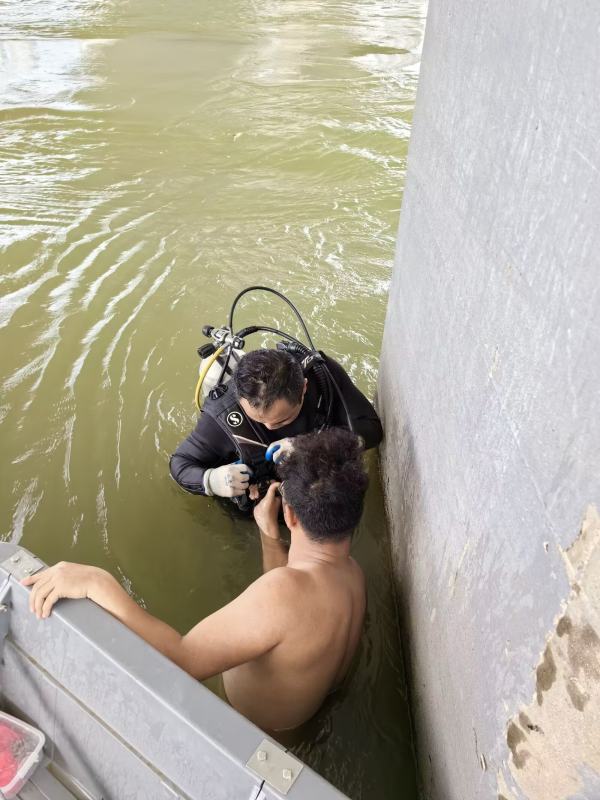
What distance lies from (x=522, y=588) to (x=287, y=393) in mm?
1312

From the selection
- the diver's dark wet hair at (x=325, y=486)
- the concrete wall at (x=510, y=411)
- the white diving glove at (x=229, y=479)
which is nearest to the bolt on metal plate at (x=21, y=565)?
the diver's dark wet hair at (x=325, y=486)

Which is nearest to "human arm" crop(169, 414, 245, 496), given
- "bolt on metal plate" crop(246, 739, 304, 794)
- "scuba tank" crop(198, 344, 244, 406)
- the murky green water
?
"scuba tank" crop(198, 344, 244, 406)

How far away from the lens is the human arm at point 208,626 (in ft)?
5.38

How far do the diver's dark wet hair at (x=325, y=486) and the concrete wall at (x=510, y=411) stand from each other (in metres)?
0.25

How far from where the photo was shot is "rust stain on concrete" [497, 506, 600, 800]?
95 cm

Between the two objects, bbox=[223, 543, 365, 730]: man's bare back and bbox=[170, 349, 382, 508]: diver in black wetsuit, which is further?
bbox=[170, 349, 382, 508]: diver in black wetsuit

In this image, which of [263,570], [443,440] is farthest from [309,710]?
[443,440]

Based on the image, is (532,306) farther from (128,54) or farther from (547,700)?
(128,54)

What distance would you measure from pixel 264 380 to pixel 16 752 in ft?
4.48

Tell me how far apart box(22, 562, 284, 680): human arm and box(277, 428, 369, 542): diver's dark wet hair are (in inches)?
8.9

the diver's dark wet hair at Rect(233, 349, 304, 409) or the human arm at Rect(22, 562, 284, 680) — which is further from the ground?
the diver's dark wet hair at Rect(233, 349, 304, 409)

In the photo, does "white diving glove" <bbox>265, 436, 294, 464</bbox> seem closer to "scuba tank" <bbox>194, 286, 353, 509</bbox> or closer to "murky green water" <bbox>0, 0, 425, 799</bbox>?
"scuba tank" <bbox>194, 286, 353, 509</bbox>

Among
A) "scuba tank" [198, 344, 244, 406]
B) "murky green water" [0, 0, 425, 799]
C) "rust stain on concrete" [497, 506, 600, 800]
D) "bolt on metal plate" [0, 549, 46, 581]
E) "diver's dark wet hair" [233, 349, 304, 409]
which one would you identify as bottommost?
"murky green water" [0, 0, 425, 799]

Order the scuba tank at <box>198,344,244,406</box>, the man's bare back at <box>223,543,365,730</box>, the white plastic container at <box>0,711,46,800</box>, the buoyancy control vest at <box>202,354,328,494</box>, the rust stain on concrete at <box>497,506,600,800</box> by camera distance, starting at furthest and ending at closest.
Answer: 1. the scuba tank at <box>198,344,244,406</box>
2. the buoyancy control vest at <box>202,354,328,494</box>
3. the man's bare back at <box>223,543,365,730</box>
4. the white plastic container at <box>0,711,46,800</box>
5. the rust stain on concrete at <box>497,506,600,800</box>
